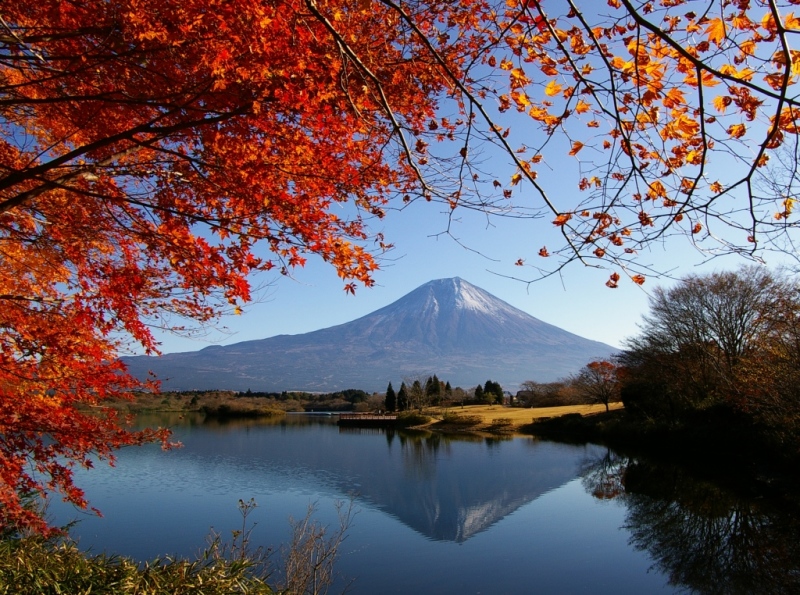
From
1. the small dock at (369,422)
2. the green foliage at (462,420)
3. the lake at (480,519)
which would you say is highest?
the lake at (480,519)

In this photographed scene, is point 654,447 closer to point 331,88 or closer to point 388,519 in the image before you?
point 388,519

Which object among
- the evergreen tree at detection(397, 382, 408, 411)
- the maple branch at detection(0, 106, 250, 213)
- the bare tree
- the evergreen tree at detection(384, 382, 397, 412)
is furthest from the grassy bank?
the maple branch at detection(0, 106, 250, 213)

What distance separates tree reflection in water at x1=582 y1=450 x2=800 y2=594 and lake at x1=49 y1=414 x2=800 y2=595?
0.12 feet

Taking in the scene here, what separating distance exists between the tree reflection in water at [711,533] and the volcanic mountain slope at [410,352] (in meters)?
97.1

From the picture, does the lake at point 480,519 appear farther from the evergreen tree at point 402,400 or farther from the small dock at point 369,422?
the evergreen tree at point 402,400

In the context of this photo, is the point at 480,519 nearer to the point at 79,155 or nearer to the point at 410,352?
the point at 79,155

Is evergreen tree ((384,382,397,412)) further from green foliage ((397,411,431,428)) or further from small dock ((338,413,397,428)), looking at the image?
green foliage ((397,411,431,428))

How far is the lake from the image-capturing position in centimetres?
854

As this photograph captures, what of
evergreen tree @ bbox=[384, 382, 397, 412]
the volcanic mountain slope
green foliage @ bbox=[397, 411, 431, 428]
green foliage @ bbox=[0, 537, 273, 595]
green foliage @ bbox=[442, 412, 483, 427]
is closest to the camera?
green foliage @ bbox=[0, 537, 273, 595]

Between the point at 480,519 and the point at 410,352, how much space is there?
126831mm

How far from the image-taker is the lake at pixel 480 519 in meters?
8.54

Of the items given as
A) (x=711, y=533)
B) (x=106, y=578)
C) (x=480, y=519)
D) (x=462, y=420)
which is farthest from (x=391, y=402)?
(x=106, y=578)

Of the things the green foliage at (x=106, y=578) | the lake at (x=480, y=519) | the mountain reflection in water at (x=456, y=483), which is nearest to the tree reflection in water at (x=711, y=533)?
the lake at (x=480, y=519)

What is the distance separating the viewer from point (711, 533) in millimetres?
10320
